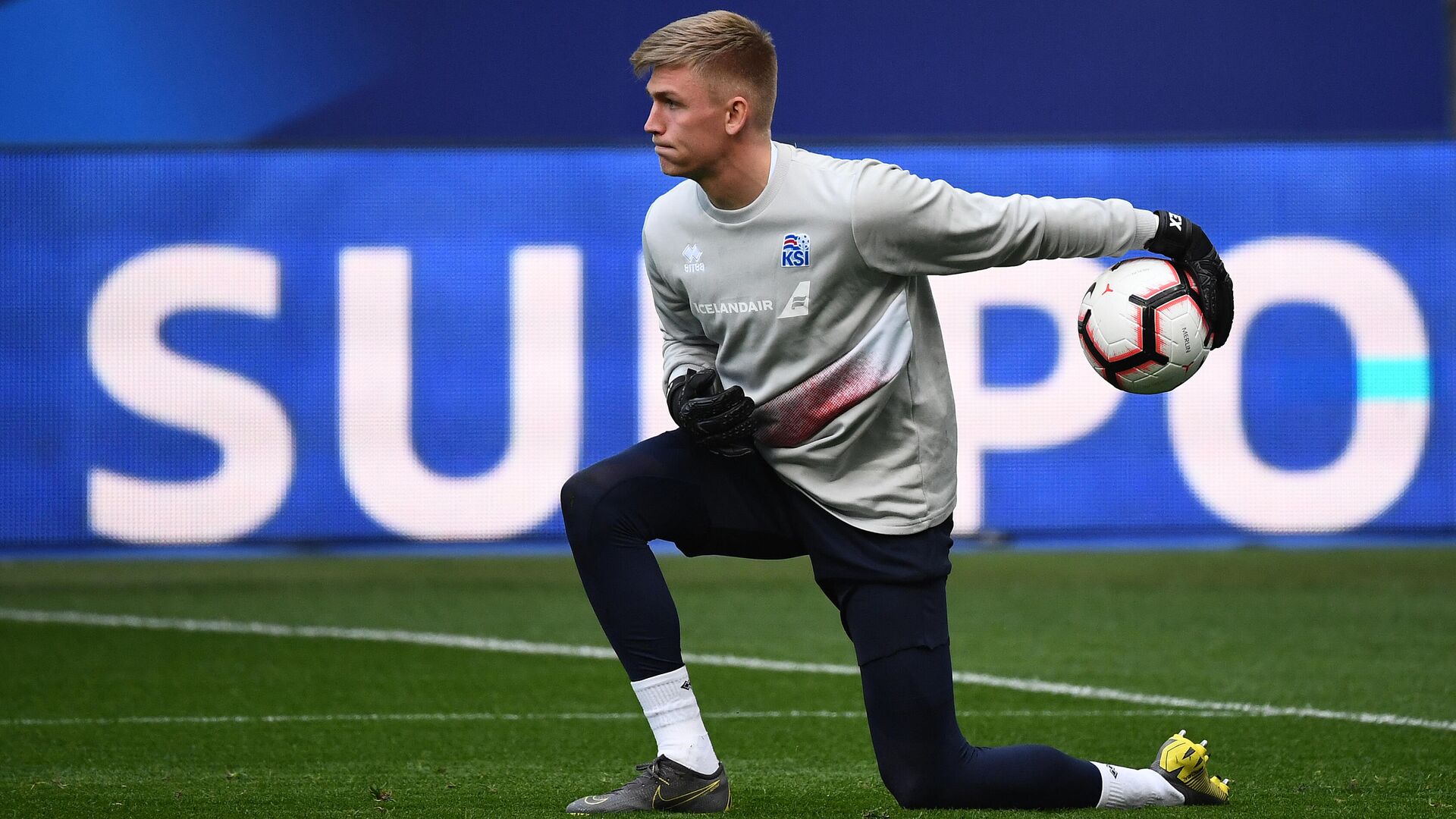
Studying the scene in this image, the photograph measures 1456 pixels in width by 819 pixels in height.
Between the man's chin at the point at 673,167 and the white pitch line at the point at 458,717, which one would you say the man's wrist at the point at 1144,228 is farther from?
the white pitch line at the point at 458,717

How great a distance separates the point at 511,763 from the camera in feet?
15.5

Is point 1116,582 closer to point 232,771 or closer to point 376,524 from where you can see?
point 376,524

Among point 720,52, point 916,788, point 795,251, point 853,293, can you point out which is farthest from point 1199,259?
point 916,788

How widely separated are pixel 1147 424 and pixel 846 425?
20.8ft

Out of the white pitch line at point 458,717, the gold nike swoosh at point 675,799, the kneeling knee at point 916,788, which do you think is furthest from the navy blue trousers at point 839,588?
the white pitch line at point 458,717

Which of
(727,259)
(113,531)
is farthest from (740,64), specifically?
(113,531)

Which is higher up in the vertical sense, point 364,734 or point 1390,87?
point 1390,87

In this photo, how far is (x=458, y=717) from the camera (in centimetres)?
553

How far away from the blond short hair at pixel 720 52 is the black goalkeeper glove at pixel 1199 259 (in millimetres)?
825

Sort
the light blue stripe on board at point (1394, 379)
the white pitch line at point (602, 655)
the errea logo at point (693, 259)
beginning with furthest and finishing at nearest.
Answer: the light blue stripe on board at point (1394, 379)
the white pitch line at point (602, 655)
the errea logo at point (693, 259)

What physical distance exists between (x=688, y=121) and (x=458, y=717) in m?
2.50

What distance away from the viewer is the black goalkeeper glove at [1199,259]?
3.71 metres

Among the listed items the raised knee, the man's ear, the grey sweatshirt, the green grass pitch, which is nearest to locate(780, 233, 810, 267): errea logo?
the grey sweatshirt

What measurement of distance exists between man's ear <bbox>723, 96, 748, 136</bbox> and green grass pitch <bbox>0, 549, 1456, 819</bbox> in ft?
4.77
